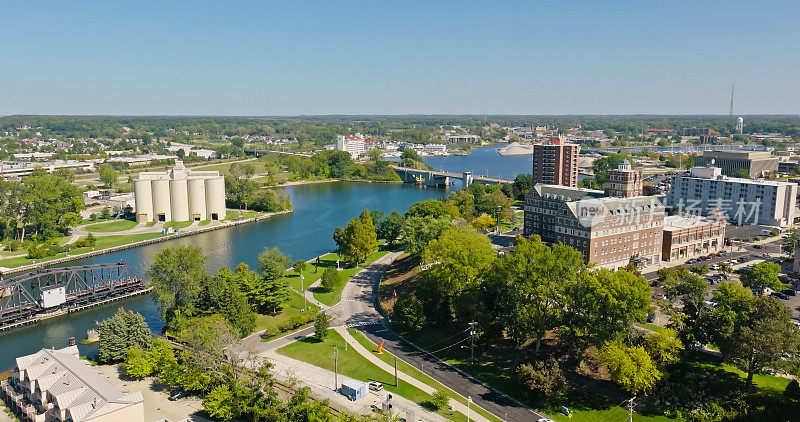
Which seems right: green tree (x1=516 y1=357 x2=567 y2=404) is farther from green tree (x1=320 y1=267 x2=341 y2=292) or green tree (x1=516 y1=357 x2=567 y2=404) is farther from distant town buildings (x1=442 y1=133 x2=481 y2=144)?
distant town buildings (x1=442 y1=133 x2=481 y2=144)

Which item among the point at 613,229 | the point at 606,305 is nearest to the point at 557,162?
the point at 613,229

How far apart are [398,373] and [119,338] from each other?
13.1 meters

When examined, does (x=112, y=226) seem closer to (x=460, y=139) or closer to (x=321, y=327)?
(x=321, y=327)

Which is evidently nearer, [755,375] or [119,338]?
[755,375]

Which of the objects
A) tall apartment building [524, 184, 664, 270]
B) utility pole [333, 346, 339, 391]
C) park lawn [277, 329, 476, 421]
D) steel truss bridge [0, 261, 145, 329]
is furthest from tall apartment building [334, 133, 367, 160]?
utility pole [333, 346, 339, 391]

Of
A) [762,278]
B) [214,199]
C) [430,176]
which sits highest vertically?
[214,199]

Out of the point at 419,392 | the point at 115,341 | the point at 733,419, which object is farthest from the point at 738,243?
the point at 115,341

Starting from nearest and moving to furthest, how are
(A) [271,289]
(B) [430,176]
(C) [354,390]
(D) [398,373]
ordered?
(C) [354,390] → (D) [398,373] → (A) [271,289] → (B) [430,176]

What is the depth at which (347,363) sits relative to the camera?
25.3m

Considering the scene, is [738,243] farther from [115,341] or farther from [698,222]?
[115,341]

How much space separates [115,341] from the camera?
83.4ft

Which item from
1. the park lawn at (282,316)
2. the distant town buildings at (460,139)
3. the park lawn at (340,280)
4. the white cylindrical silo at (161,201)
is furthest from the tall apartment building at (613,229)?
the distant town buildings at (460,139)

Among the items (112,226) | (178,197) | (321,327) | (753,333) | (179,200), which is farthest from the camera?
(179,200)

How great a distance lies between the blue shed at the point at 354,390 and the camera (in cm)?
2192
